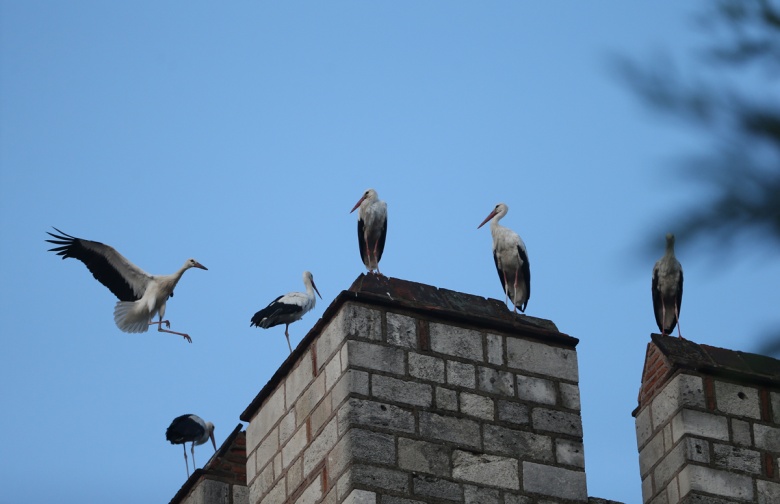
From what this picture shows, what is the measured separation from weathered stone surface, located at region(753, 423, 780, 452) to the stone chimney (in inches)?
1.8

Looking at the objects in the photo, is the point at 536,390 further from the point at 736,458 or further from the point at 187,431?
the point at 187,431

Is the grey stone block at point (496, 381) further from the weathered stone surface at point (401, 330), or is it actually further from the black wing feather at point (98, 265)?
the black wing feather at point (98, 265)

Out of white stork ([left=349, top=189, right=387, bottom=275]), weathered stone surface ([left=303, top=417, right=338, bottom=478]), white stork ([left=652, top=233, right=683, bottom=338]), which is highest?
white stork ([left=349, top=189, right=387, bottom=275])

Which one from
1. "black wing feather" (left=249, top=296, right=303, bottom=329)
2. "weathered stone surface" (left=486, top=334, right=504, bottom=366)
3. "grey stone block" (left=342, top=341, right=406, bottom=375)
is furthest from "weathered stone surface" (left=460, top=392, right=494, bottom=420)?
"black wing feather" (left=249, top=296, right=303, bottom=329)

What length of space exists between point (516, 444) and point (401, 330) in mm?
1010

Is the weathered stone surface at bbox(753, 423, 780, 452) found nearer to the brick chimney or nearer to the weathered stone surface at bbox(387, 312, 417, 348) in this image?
the brick chimney

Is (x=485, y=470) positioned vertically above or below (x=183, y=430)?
below

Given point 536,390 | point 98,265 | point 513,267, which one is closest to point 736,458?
point 536,390

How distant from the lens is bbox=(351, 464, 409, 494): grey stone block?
8.31 meters

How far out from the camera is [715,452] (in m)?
9.15

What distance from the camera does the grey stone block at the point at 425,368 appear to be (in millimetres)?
8875

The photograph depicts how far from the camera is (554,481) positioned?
886cm

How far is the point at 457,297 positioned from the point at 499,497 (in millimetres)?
1518

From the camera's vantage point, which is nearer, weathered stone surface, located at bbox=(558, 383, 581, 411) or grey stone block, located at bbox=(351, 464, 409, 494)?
grey stone block, located at bbox=(351, 464, 409, 494)
